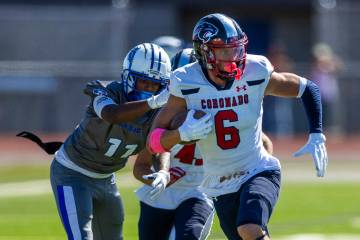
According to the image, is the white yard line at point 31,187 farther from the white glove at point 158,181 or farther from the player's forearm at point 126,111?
the white glove at point 158,181

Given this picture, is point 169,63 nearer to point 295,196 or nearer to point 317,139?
point 317,139

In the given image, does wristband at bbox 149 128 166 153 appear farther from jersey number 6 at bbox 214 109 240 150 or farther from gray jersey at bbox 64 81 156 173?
gray jersey at bbox 64 81 156 173

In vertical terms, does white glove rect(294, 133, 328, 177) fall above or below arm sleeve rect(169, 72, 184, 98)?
below

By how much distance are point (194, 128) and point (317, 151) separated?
0.87 m

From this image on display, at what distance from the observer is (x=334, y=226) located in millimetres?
9938

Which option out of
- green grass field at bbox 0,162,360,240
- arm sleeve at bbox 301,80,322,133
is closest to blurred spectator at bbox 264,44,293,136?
green grass field at bbox 0,162,360,240

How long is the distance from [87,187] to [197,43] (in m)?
1.26

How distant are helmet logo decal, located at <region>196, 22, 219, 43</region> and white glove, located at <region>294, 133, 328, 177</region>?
876mm

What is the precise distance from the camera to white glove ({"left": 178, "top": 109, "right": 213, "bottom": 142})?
19.0 ft

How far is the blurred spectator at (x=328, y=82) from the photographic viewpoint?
19.2 meters

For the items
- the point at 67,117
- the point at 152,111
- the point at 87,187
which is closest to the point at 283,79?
the point at 152,111

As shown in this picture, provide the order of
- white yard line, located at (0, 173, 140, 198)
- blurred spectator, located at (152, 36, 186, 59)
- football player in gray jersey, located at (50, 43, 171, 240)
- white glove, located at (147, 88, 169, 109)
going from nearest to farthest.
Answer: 1. white glove, located at (147, 88, 169, 109)
2. football player in gray jersey, located at (50, 43, 171, 240)
3. blurred spectator, located at (152, 36, 186, 59)
4. white yard line, located at (0, 173, 140, 198)

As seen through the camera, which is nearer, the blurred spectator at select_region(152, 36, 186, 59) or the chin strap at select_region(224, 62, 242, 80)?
the chin strap at select_region(224, 62, 242, 80)

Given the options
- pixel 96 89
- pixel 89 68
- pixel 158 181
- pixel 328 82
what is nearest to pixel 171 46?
pixel 96 89
